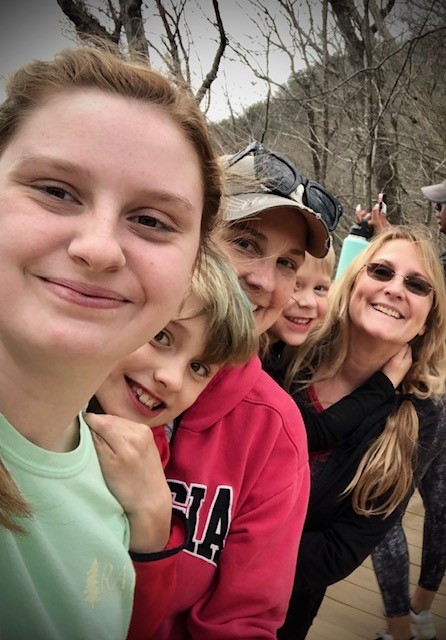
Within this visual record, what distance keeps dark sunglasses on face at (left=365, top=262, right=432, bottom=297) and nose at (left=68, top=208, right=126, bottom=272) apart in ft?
5.32

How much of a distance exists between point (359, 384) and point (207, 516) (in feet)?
3.18

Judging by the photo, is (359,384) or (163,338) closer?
(163,338)

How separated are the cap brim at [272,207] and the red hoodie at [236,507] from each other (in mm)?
431

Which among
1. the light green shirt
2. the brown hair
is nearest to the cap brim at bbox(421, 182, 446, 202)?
the brown hair

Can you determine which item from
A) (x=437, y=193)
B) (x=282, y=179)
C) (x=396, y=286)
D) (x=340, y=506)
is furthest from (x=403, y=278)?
(x=437, y=193)

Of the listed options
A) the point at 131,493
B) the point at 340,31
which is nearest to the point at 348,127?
the point at 340,31

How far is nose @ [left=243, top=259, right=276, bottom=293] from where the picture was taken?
5.04 feet

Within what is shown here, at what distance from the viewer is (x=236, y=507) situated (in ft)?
4.08

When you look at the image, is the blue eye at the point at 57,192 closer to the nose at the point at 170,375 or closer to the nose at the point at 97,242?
the nose at the point at 97,242

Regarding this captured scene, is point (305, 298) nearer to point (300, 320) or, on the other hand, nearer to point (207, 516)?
point (300, 320)

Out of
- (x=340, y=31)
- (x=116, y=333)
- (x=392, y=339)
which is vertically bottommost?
(x=392, y=339)

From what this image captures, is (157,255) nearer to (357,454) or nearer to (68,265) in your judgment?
(68,265)

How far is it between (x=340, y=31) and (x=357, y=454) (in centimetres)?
374

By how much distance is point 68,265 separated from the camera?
25.1 inches
